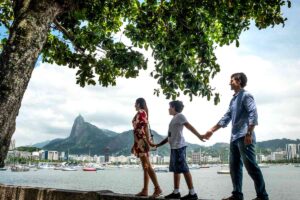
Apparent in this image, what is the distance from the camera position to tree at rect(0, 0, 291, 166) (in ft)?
18.3

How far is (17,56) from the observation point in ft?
17.0

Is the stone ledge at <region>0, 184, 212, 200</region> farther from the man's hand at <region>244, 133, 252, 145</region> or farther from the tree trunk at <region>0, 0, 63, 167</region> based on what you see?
the man's hand at <region>244, 133, 252, 145</region>

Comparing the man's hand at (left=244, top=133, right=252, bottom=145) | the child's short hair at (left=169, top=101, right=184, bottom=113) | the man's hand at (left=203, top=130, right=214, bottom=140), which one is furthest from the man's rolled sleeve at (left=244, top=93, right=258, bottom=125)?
the child's short hair at (left=169, top=101, right=184, bottom=113)

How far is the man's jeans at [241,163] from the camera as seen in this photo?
4.80 metres

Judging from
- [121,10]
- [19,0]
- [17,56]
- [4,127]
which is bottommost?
[4,127]

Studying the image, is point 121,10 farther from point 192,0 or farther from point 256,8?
point 256,8

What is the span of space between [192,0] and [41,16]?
3.73 meters

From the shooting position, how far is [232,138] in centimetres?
518

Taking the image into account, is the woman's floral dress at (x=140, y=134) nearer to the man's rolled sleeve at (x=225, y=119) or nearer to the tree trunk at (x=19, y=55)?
the man's rolled sleeve at (x=225, y=119)

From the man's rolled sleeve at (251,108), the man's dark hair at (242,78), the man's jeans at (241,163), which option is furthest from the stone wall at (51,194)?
the man's dark hair at (242,78)

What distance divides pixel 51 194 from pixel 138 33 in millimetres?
5133

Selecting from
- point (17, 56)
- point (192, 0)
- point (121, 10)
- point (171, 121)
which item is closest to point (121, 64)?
point (121, 10)

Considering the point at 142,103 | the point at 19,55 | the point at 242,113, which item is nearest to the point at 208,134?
the point at 242,113

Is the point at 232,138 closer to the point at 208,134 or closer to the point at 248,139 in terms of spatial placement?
the point at 248,139
